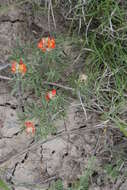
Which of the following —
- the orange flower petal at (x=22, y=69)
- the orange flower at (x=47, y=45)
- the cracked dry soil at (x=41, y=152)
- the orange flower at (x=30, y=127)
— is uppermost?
the orange flower at (x=47, y=45)

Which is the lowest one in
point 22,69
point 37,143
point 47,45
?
point 37,143

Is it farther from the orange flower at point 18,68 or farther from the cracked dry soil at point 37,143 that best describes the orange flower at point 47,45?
the cracked dry soil at point 37,143

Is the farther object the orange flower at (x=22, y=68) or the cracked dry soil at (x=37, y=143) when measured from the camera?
the cracked dry soil at (x=37, y=143)

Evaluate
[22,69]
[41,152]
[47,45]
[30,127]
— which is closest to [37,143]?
[41,152]

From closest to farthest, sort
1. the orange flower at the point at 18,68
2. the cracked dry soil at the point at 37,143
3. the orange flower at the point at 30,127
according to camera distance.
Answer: the orange flower at the point at 18,68 → the orange flower at the point at 30,127 → the cracked dry soil at the point at 37,143

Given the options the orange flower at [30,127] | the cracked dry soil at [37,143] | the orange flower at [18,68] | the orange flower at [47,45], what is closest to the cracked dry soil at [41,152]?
the cracked dry soil at [37,143]

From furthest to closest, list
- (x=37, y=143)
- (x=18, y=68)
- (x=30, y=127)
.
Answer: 1. (x=37, y=143)
2. (x=30, y=127)
3. (x=18, y=68)

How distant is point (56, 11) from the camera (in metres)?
2.48

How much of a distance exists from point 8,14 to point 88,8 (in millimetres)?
699

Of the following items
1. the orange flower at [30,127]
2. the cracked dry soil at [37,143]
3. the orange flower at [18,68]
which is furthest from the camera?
the cracked dry soil at [37,143]

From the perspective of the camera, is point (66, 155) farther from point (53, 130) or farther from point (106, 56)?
point (106, 56)

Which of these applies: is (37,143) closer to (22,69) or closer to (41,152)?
(41,152)

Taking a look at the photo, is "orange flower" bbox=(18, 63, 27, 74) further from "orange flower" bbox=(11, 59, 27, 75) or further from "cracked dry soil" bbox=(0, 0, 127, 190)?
"cracked dry soil" bbox=(0, 0, 127, 190)

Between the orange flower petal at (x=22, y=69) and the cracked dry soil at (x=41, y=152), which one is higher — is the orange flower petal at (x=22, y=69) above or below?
above
